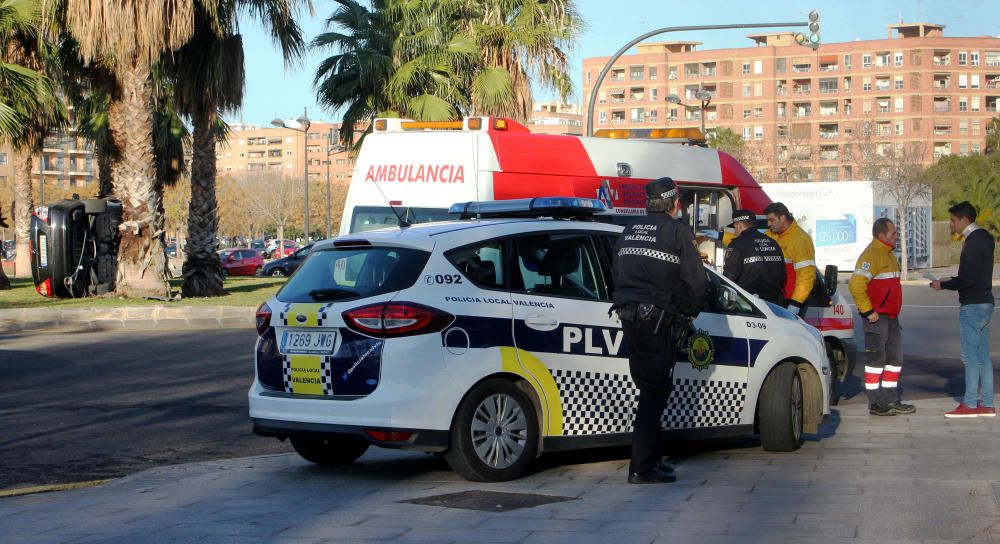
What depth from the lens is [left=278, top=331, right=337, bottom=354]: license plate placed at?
22.2 ft

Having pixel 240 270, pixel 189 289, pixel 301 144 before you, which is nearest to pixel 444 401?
pixel 189 289

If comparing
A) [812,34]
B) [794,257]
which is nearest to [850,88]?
[812,34]

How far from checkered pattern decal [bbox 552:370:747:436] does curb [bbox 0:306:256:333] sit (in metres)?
14.0

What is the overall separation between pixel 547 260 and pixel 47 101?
2177 cm

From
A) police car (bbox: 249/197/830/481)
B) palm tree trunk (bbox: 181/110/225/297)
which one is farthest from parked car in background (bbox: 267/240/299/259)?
police car (bbox: 249/197/830/481)

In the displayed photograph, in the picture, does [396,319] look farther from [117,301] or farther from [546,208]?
[117,301]

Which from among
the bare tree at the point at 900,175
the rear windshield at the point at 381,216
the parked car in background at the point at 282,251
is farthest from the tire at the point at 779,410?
the parked car in background at the point at 282,251

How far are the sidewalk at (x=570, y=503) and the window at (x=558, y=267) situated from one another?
44.3 inches

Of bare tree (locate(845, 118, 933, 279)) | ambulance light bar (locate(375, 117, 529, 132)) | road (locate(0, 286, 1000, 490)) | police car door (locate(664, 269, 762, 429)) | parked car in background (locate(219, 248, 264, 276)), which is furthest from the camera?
parked car in background (locate(219, 248, 264, 276))

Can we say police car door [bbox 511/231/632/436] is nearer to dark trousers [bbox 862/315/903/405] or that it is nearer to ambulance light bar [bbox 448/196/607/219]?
ambulance light bar [bbox 448/196/607/219]

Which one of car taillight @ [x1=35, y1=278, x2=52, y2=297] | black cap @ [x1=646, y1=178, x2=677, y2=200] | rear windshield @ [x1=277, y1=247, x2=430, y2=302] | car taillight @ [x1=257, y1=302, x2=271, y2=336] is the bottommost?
car taillight @ [x1=35, y1=278, x2=52, y2=297]

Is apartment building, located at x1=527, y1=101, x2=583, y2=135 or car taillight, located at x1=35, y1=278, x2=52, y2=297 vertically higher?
apartment building, located at x1=527, y1=101, x2=583, y2=135

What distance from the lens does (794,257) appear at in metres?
10.8

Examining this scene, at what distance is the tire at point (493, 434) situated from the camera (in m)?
6.74
